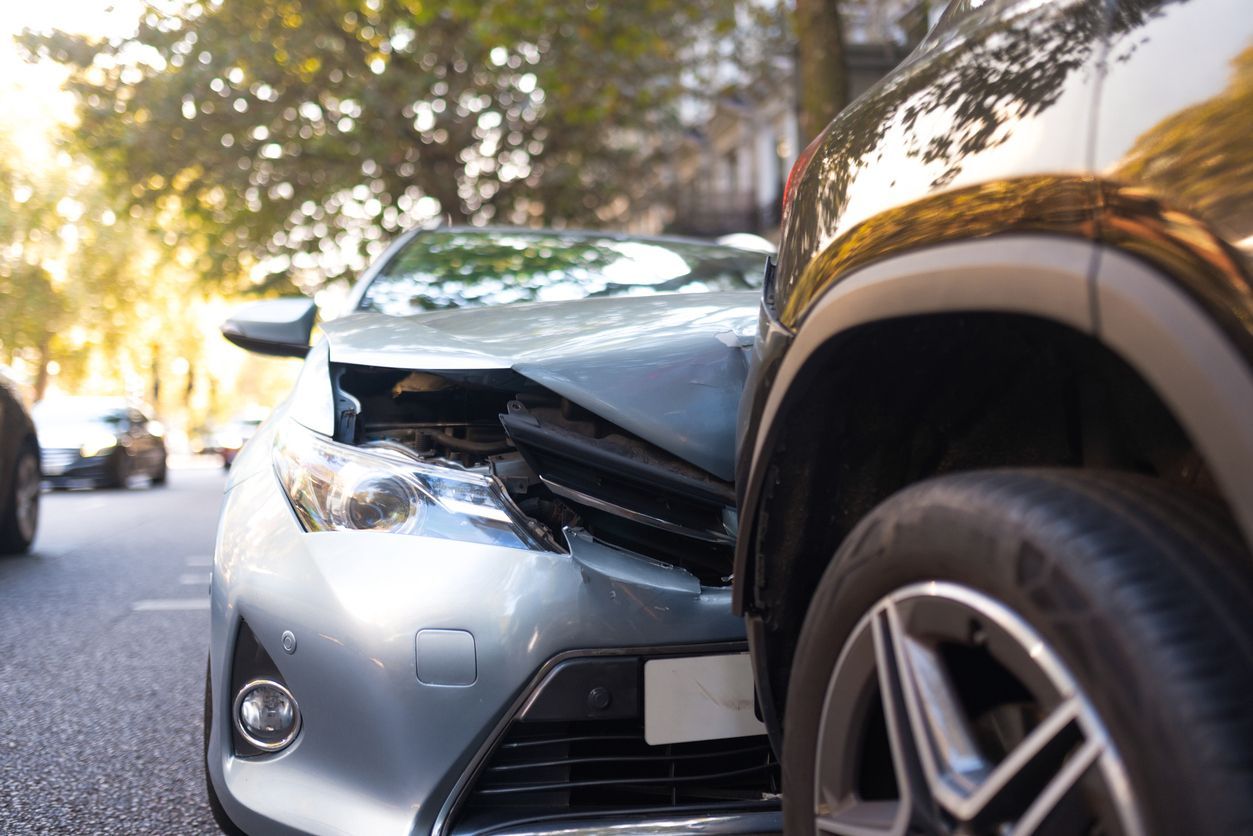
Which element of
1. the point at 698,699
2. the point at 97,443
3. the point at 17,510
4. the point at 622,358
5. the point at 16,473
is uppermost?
the point at 622,358

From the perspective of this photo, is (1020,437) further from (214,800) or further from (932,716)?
(214,800)

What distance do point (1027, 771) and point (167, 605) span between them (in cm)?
573

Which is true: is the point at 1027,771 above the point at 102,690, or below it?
above

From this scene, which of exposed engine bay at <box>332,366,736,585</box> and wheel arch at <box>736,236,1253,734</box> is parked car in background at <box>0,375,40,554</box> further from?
wheel arch at <box>736,236,1253,734</box>

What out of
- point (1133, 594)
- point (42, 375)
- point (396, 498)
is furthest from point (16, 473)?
point (42, 375)

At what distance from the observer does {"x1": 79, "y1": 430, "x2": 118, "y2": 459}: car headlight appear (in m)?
17.5

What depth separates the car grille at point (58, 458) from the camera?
17.2m

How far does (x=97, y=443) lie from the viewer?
1769cm

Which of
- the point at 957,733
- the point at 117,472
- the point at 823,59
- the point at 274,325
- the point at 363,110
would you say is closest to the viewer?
the point at 957,733

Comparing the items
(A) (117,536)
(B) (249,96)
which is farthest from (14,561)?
(B) (249,96)

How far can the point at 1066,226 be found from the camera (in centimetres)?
112

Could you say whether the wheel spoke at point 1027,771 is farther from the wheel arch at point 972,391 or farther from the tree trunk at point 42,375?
the tree trunk at point 42,375

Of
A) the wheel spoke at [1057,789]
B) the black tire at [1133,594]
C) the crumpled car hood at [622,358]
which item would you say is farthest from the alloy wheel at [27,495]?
the wheel spoke at [1057,789]

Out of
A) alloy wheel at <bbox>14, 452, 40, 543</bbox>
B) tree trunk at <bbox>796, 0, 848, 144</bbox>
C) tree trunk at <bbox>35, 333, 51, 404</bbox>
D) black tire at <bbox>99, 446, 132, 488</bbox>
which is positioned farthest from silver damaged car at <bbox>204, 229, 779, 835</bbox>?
tree trunk at <bbox>35, 333, 51, 404</bbox>
